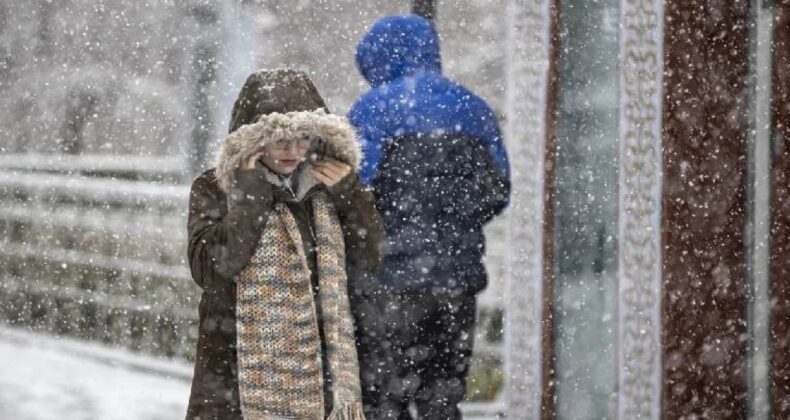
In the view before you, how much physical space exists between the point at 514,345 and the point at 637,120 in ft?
2.53

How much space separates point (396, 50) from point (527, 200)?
62 cm

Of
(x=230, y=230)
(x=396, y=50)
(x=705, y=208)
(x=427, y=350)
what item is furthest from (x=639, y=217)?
(x=230, y=230)

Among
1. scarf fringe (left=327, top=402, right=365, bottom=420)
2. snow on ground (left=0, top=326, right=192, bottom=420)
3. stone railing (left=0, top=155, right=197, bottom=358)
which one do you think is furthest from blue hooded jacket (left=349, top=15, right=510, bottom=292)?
stone railing (left=0, top=155, right=197, bottom=358)

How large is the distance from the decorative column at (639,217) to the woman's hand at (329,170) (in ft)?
3.51

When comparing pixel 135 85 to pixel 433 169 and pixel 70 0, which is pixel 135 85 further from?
pixel 433 169

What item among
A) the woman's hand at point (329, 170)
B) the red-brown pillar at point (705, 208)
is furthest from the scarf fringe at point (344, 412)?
the red-brown pillar at point (705, 208)

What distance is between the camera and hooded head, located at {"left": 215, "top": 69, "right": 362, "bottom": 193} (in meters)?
2.78

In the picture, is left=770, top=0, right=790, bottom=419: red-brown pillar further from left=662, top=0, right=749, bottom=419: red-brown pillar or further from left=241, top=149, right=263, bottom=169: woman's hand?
left=241, top=149, right=263, bottom=169: woman's hand

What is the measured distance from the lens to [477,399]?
17.4 feet

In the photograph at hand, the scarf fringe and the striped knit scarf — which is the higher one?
the striped knit scarf

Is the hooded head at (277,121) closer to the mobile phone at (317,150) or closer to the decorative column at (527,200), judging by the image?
the mobile phone at (317,150)

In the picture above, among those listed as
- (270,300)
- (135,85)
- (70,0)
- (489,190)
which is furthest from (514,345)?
(70,0)

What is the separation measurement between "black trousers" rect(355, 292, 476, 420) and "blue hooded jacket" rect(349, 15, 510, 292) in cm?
6

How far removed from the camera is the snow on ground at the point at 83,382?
516 cm
